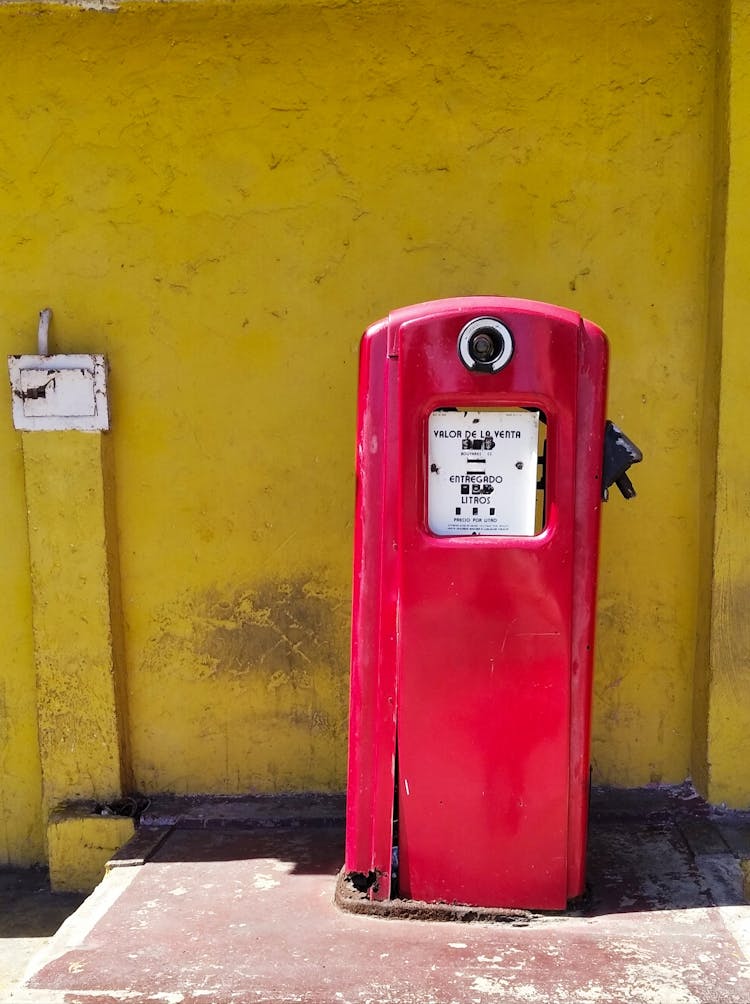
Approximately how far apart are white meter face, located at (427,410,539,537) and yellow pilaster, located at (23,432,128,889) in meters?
1.37

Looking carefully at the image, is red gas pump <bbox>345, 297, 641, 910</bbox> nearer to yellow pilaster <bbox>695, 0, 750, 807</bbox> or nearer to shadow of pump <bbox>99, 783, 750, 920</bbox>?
shadow of pump <bbox>99, 783, 750, 920</bbox>

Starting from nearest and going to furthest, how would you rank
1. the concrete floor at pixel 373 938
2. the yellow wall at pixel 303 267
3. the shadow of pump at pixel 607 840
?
the concrete floor at pixel 373 938 → the shadow of pump at pixel 607 840 → the yellow wall at pixel 303 267

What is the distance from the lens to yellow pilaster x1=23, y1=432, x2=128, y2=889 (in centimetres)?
327

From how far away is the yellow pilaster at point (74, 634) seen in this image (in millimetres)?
3273

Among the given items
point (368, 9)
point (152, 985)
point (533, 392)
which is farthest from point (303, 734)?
point (368, 9)

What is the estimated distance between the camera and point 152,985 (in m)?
2.34

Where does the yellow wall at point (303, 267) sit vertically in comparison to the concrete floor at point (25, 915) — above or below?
above

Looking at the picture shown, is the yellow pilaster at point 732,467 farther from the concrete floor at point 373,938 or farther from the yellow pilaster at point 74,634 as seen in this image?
the yellow pilaster at point 74,634

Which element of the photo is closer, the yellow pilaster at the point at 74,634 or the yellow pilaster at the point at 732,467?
the yellow pilaster at the point at 732,467

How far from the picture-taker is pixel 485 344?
2.38 metres

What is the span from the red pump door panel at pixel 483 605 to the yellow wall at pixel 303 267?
0.85 metres

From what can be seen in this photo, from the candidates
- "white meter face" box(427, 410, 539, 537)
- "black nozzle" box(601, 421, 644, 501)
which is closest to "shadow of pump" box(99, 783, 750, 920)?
"white meter face" box(427, 410, 539, 537)

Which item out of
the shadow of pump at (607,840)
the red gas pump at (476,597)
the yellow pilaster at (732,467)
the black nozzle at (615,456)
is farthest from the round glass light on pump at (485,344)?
the shadow of pump at (607,840)

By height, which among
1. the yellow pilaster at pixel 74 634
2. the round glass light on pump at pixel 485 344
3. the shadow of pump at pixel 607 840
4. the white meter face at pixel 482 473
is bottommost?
the shadow of pump at pixel 607 840
